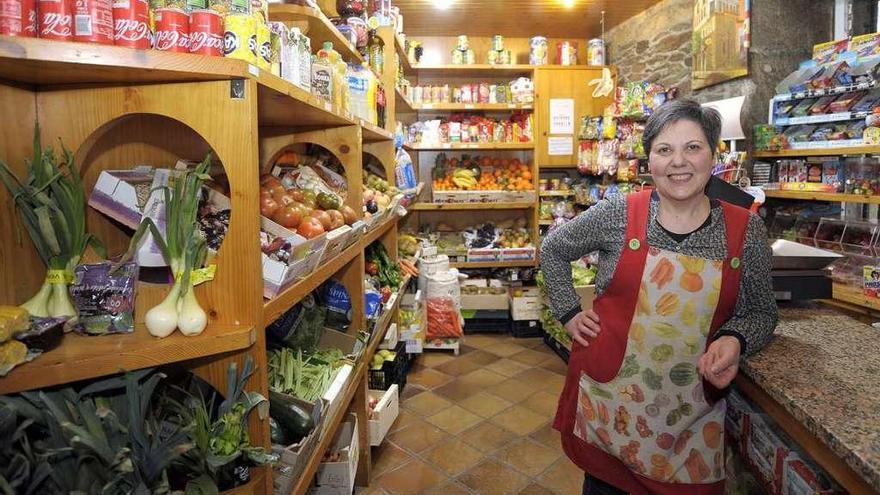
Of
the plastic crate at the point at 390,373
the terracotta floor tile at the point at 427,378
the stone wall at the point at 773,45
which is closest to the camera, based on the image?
the plastic crate at the point at 390,373

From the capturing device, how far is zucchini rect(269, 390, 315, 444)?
161 cm

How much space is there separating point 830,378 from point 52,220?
183 centimetres

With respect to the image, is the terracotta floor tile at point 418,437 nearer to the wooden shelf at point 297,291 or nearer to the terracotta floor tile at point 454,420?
the terracotta floor tile at point 454,420

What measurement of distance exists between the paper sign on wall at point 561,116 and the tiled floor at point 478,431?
2266mm

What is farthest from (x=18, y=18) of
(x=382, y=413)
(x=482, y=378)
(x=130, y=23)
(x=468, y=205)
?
(x=468, y=205)

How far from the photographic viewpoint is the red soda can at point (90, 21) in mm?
1040

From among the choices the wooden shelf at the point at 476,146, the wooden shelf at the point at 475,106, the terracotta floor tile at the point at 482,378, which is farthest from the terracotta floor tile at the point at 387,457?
the wooden shelf at the point at 475,106

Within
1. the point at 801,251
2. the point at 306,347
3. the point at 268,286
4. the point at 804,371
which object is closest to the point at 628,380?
the point at 804,371

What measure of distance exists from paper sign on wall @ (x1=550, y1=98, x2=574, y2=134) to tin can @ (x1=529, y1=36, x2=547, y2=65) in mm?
415

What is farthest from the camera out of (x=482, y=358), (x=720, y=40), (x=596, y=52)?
(x=596, y=52)

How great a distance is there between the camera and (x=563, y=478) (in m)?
2.78

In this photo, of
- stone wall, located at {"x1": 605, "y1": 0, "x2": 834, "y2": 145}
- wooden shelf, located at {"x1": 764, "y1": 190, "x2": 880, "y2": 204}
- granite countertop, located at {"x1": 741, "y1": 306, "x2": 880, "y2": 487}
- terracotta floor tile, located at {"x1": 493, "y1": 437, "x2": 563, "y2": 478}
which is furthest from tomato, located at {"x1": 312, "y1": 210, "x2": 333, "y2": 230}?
stone wall, located at {"x1": 605, "y1": 0, "x2": 834, "y2": 145}

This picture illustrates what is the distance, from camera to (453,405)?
3.70 m

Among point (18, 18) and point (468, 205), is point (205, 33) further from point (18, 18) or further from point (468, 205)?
point (468, 205)
